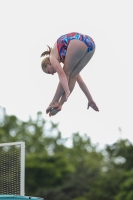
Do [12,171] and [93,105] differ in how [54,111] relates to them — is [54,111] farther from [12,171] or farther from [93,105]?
[12,171]

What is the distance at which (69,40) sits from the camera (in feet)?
32.4

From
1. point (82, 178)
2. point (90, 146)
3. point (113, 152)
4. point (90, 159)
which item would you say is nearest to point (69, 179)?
point (82, 178)

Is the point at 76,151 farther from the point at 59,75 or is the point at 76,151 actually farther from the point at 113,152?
the point at 59,75

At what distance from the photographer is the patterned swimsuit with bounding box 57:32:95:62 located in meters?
9.84

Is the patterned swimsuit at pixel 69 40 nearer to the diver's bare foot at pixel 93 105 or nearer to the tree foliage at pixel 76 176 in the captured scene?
the diver's bare foot at pixel 93 105

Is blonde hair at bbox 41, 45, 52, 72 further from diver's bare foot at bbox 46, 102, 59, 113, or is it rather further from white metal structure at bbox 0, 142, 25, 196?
white metal structure at bbox 0, 142, 25, 196

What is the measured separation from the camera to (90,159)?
59531mm

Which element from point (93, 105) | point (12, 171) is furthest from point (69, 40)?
point (12, 171)

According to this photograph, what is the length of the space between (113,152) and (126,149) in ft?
7.64

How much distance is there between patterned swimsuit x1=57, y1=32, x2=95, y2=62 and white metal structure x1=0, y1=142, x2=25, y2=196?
2.69 metres

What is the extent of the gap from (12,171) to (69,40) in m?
4.14

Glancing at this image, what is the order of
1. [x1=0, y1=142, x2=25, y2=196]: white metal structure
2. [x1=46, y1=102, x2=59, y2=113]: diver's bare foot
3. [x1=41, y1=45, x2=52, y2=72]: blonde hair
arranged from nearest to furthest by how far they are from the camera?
[x1=46, y1=102, x2=59, y2=113]: diver's bare foot
[x1=41, y1=45, x2=52, y2=72]: blonde hair
[x1=0, y1=142, x2=25, y2=196]: white metal structure

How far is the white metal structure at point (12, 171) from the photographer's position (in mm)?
11828

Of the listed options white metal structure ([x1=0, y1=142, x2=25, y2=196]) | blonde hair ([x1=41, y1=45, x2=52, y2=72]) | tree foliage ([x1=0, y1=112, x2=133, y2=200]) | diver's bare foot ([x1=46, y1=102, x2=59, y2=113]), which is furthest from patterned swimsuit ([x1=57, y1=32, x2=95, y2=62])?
tree foliage ([x1=0, y1=112, x2=133, y2=200])
